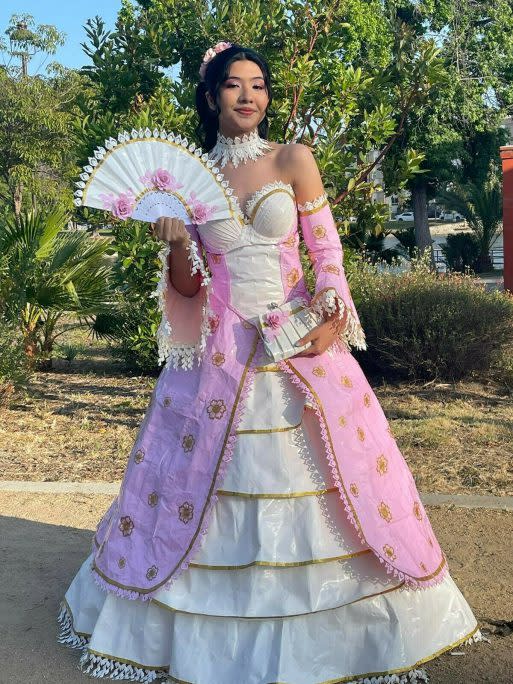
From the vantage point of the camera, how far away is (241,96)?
3.05 metres

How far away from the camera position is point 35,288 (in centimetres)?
785

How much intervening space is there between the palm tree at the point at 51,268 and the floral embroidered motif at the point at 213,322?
4.83 meters

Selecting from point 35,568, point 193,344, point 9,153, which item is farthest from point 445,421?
point 9,153

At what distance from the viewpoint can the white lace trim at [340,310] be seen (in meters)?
2.93

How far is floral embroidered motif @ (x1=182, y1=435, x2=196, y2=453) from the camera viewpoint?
2.96 metres

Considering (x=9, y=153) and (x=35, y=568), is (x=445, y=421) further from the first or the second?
(x=9, y=153)

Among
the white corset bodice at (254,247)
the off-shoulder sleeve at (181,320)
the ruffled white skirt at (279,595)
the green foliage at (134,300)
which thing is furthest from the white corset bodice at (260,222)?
the green foliage at (134,300)

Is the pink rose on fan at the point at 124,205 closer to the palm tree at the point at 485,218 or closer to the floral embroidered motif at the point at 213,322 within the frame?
the floral embroidered motif at the point at 213,322

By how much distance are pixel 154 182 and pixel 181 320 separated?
1.66 ft

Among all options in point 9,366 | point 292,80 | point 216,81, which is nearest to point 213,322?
point 216,81

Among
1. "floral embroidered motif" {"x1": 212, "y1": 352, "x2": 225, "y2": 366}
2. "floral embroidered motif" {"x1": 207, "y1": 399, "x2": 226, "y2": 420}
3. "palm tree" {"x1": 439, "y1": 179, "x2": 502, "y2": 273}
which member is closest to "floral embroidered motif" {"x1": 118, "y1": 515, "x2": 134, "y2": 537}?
"floral embroidered motif" {"x1": 207, "y1": 399, "x2": 226, "y2": 420}

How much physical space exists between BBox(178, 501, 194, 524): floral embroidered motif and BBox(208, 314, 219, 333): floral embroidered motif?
60 centimetres

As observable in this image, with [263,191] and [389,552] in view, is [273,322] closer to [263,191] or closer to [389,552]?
[263,191]

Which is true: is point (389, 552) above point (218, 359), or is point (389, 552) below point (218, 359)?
below
